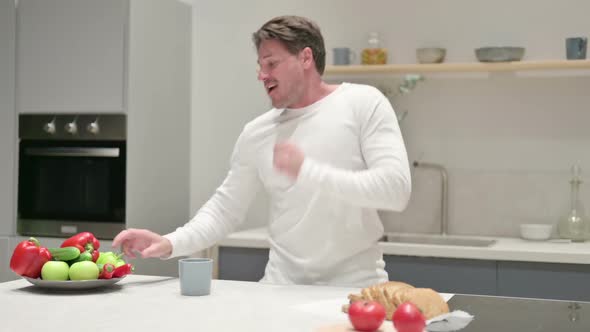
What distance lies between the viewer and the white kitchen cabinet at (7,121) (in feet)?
13.3

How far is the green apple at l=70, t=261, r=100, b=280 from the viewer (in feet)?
7.13

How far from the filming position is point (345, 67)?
3982 millimetres

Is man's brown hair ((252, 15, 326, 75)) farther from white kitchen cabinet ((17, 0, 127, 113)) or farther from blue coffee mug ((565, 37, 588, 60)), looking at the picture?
blue coffee mug ((565, 37, 588, 60))

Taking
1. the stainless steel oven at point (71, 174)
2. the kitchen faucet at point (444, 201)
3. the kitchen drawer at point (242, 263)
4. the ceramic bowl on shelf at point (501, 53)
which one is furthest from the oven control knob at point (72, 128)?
the ceramic bowl on shelf at point (501, 53)

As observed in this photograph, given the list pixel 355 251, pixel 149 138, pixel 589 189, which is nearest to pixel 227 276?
pixel 149 138

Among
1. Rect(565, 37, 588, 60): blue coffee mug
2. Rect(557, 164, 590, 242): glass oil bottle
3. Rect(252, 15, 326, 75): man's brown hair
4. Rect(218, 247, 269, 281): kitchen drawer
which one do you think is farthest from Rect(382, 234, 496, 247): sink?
Rect(252, 15, 326, 75): man's brown hair

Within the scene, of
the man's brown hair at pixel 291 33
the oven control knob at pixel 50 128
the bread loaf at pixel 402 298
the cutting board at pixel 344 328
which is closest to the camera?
the cutting board at pixel 344 328

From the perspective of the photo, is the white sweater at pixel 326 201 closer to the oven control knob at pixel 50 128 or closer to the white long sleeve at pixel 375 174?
the white long sleeve at pixel 375 174

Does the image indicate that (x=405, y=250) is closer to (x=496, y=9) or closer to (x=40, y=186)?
(x=496, y=9)

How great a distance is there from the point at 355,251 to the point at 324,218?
0.44ft

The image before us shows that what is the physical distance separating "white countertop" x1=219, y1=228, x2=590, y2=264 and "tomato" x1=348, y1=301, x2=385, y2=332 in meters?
1.78

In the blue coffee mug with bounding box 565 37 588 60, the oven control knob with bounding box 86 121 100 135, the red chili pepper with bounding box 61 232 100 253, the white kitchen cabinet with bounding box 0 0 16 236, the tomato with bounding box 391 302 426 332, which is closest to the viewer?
the tomato with bounding box 391 302 426 332

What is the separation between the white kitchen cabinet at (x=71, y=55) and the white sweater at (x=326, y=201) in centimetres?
149

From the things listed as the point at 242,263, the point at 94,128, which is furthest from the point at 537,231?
the point at 94,128
